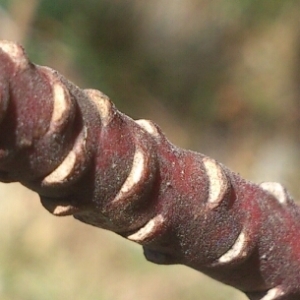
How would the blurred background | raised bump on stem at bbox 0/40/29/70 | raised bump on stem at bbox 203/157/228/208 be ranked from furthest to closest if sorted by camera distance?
1. the blurred background
2. raised bump on stem at bbox 203/157/228/208
3. raised bump on stem at bbox 0/40/29/70

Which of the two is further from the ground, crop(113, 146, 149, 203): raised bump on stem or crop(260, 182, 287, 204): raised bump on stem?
crop(260, 182, 287, 204): raised bump on stem

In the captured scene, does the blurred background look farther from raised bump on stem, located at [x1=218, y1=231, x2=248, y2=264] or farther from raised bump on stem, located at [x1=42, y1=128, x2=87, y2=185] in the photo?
raised bump on stem, located at [x1=42, y1=128, x2=87, y2=185]

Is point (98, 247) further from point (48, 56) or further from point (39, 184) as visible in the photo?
point (39, 184)

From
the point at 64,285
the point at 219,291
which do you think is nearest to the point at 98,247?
the point at 64,285

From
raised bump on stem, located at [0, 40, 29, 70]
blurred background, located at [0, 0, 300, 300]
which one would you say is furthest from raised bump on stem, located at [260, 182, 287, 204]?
blurred background, located at [0, 0, 300, 300]

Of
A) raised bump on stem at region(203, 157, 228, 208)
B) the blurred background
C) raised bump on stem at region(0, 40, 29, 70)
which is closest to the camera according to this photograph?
raised bump on stem at region(0, 40, 29, 70)

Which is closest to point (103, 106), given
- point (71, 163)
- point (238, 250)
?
point (71, 163)

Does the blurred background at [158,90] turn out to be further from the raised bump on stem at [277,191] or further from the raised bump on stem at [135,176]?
the raised bump on stem at [135,176]
